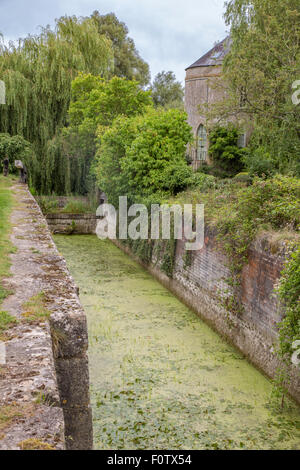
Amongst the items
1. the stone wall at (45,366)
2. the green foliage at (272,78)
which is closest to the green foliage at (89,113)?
the green foliage at (272,78)

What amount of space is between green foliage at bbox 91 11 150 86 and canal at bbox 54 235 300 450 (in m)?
28.1

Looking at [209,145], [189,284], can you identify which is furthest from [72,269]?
[209,145]

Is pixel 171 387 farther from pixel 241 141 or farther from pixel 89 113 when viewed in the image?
pixel 241 141

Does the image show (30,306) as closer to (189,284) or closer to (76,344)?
(76,344)

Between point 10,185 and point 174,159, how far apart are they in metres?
6.94

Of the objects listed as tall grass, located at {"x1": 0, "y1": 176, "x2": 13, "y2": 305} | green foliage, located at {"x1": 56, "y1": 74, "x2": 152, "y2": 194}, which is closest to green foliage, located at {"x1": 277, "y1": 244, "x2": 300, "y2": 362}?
tall grass, located at {"x1": 0, "y1": 176, "x2": 13, "y2": 305}

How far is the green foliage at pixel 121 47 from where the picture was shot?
3428 centimetres

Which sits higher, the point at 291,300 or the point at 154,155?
the point at 154,155

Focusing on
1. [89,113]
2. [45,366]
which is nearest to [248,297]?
[45,366]

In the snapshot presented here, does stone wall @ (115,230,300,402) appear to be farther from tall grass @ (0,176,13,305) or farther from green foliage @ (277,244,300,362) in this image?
tall grass @ (0,176,13,305)

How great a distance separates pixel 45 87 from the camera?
20.7 meters

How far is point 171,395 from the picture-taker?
601 cm

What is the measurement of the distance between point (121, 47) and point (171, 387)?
3348cm

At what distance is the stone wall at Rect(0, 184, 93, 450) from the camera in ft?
8.17
